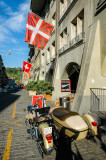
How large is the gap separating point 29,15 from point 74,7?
14.1ft

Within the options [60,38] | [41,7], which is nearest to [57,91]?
[60,38]

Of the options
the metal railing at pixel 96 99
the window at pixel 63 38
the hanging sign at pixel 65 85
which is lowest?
the metal railing at pixel 96 99

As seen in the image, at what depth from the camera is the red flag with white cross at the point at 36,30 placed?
9219 mm

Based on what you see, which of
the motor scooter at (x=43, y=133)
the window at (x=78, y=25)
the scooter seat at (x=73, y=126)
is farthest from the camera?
the window at (x=78, y=25)

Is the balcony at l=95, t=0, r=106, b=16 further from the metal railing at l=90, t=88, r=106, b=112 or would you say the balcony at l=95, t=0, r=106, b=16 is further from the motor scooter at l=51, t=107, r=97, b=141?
the motor scooter at l=51, t=107, r=97, b=141

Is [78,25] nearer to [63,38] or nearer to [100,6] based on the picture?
[100,6]

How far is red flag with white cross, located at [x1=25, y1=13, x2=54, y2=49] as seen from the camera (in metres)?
9.22

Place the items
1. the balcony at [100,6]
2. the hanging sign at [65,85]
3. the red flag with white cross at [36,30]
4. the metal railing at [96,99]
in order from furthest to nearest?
1. the hanging sign at [65,85]
2. the red flag with white cross at [36,30]
3. the metal railing at [96,99]
4. the balcony at [100,6]

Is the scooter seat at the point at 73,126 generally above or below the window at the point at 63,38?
below

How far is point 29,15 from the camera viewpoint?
9133 millimetres

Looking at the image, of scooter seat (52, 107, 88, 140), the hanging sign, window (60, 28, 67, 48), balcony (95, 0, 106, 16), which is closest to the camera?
scooter seat (52, 107, 88, 140)

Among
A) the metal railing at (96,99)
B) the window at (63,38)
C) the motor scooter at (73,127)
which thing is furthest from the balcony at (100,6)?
the motor scooter at (73,127)

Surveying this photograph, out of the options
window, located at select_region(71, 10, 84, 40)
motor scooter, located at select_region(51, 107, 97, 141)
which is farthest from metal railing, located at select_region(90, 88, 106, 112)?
window, located at select_region(71, 10, 84, 40)

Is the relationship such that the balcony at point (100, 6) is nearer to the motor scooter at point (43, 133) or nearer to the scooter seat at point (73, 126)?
the scooter seat at point (73, 126)
